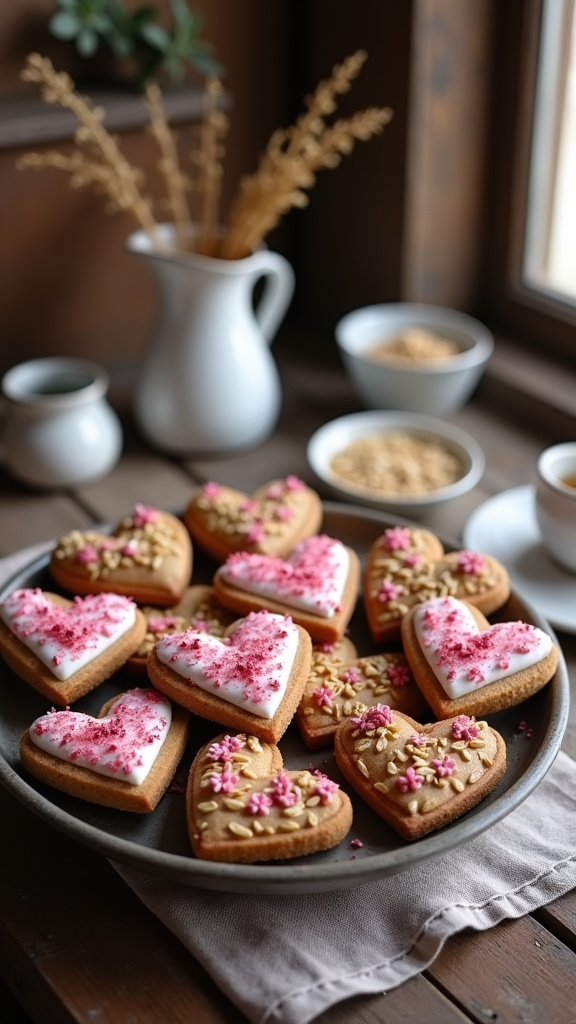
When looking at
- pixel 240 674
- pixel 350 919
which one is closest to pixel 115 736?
pixel 240 674

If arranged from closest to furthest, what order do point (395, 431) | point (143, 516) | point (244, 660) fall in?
point (244, 660) → point (143, 516) → point (395, 431)

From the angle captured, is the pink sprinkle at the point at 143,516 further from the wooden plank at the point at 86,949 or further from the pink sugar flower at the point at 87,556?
the wooden plank at the point at 86,949

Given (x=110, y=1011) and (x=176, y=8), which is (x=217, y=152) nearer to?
(x=176, y=8)

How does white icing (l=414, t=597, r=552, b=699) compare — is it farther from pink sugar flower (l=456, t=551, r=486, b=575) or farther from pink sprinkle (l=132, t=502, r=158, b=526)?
pink sprinkle (l=132, t=502, r=158, b=526)

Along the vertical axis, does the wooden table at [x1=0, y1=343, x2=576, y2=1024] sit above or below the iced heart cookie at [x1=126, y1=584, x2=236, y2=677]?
below

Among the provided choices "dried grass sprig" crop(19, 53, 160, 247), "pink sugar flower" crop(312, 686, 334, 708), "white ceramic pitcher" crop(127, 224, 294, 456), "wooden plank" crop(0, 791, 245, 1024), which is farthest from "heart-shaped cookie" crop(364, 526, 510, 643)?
"dried grass sprig" crop(19, 53, 160, 247)

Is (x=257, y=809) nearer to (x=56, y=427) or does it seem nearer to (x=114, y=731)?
(x=114, y=731)
